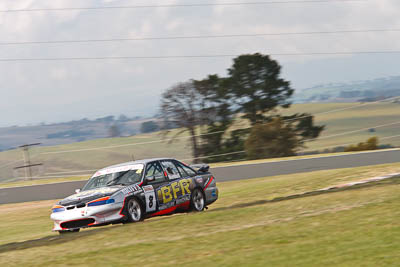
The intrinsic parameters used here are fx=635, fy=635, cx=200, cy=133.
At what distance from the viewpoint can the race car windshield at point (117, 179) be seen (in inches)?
495

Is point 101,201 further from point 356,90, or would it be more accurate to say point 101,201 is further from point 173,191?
point 356,90

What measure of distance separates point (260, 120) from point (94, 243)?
3431 centimetres

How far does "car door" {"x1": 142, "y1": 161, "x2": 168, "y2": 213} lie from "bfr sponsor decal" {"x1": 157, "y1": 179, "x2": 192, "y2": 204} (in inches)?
1.6

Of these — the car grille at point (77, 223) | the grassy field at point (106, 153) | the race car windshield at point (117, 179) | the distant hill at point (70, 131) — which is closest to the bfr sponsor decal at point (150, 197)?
the race car windshield at point (117, 179)

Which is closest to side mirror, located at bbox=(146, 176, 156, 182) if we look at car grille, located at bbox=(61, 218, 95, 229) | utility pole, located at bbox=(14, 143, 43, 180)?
car grille, located at bbox=(61, 218, 95, 229)

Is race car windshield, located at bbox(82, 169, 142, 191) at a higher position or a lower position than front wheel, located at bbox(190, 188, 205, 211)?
higher

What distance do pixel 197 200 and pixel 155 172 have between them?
142 centimetres

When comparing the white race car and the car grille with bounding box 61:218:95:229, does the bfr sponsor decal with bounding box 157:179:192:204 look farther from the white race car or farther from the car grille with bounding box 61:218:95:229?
the car grille with bounding box 61:218:95:229

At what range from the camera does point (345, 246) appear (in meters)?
7.48

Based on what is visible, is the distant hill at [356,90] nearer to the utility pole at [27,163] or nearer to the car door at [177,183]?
the utility pole at [27,163]

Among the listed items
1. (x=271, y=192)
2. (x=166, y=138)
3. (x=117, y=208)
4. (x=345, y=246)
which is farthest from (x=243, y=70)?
(x=345, y=246)

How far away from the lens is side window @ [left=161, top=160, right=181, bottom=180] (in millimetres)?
13531

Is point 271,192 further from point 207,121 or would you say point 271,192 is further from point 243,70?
point 243,70

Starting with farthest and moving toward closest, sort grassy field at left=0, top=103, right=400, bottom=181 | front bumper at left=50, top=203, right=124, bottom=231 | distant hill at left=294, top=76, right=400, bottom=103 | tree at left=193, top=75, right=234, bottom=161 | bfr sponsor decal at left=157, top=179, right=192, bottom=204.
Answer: distant hill at left=294, top=76, right=400, bottom=103
tree at left=193, top=75, right=234, bottom=161
grassy field at left=0, top=103, right=400, bottom=181
bfr sponsor decal at left=157, top=179, right=192, bottom=204
front bumper at left=50, top=203, right=124, bottom=231
